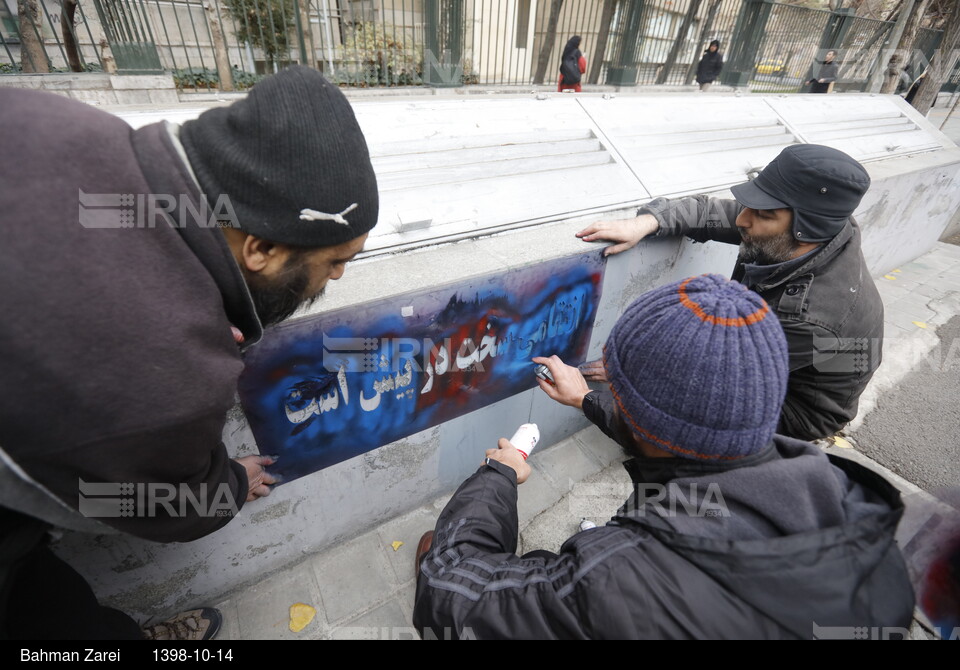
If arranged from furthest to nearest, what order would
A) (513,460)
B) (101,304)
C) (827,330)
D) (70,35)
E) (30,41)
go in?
(70,35) → (30,41) → (827,330) → (513,460) → (101,304)

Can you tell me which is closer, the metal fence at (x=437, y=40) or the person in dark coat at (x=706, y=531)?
the person in dark coat at (x=706, y=531)

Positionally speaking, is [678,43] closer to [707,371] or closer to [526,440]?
[526,440]

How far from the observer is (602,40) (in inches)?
415

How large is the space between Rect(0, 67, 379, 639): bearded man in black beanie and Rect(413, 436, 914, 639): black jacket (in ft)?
2.54

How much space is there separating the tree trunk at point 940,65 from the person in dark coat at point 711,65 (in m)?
5.85

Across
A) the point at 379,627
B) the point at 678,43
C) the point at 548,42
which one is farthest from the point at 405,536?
the point at 678,43

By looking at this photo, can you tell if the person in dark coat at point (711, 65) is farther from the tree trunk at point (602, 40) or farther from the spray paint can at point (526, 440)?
the spray paint can at point (526, 440)

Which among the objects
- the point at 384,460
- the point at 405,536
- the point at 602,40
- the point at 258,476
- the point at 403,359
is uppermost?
the point at 602,40

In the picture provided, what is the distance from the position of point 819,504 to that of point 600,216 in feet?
6.25

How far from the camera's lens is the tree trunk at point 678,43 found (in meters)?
11.5

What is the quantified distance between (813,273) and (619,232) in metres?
0.86

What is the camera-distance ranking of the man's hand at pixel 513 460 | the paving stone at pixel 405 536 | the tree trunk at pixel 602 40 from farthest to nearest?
the tree trunk at pixel 602 40, the paving stone at pixel 405 536, the man's hand at pixel 513 460

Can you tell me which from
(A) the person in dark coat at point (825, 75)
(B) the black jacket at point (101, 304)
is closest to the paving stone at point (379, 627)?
(B) the black jacket at point (101, 304)

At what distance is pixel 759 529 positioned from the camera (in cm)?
94
